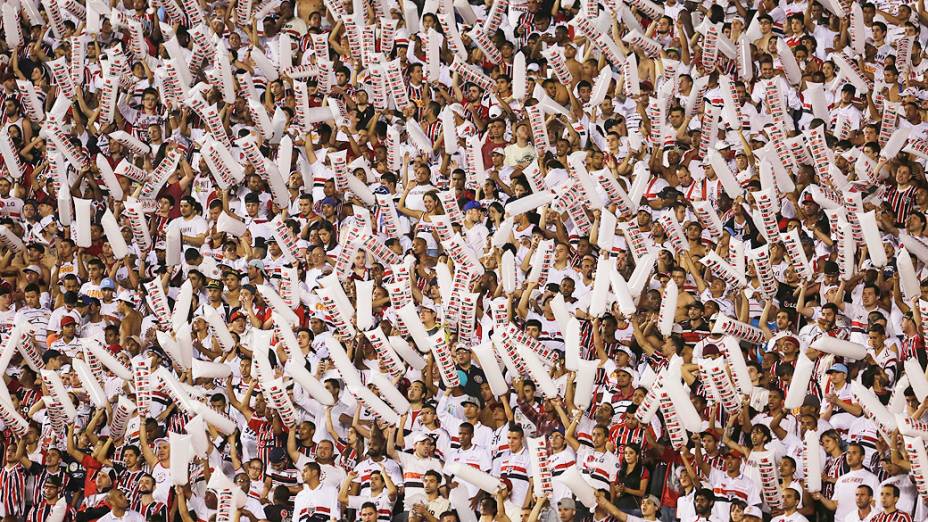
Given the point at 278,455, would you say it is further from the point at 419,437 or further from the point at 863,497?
the point at 863,497

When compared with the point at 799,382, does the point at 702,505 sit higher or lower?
lower

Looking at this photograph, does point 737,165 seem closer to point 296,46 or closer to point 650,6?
point 650,6

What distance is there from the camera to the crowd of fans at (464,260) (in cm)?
1163

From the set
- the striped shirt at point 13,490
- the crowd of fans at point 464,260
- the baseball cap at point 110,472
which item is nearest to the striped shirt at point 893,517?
the crowd of fans at point 464,260

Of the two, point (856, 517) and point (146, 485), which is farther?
point (146, 485)

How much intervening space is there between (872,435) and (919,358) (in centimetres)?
69

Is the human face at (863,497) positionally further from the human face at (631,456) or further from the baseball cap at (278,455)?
the baseball cap at (278,455)

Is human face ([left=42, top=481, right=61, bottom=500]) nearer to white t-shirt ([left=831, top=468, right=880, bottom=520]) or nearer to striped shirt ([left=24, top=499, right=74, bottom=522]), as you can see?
striped shirt ([left=24, top=499, right=74, bottom=522])

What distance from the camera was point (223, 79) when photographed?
1484 centimetres

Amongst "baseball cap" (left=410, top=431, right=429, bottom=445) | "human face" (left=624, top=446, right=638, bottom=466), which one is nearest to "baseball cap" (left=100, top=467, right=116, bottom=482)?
"baseball cap" (left=410, top=431, right=429, bottom=445)

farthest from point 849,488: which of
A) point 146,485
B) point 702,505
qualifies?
point 146,485

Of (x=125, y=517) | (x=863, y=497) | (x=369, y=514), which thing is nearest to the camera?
(x=863, y=497)

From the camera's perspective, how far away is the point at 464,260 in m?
12.9

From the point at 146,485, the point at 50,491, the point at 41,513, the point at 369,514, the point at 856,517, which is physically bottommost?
the point at 41,513
